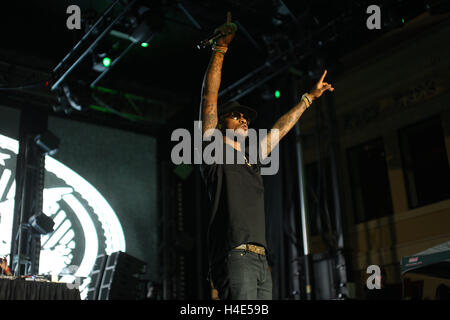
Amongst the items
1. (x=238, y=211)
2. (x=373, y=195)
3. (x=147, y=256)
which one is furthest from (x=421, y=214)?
(x=238, y=211)

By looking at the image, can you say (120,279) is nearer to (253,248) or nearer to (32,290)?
(32,290)

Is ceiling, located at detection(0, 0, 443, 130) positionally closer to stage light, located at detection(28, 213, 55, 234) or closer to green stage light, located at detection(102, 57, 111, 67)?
green stage light, located at detection(102, 57, 111, 67)

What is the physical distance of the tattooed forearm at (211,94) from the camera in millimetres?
Answer: 2225

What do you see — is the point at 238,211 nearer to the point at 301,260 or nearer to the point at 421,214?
the point at 301,260

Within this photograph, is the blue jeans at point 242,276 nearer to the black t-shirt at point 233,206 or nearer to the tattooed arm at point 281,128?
the black t-shirt at point 233,206

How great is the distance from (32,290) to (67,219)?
3.26 meters

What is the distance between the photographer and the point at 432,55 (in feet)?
25.7

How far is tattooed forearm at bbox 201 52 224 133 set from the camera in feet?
7.30

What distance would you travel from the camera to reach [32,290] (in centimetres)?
479

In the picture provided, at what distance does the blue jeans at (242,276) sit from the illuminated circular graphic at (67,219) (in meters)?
6.11

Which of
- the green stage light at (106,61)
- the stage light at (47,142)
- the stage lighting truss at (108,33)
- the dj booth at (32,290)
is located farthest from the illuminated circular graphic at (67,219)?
the dj booth at (32,290)

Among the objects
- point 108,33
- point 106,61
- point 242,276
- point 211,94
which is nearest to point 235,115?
point 211,94

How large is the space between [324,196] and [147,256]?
321 cm

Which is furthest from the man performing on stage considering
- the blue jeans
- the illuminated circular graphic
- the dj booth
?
the illuminated circular graphic
